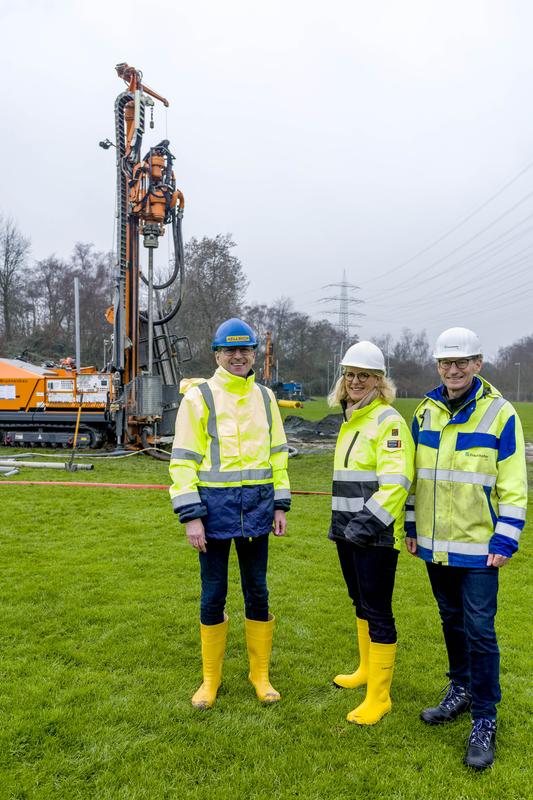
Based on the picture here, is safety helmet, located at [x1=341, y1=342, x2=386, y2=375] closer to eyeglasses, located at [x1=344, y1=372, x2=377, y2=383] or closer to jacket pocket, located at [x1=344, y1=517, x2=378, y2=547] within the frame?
eyeglasses, located at [x1=344, y1=372, x2=377, y2=383]

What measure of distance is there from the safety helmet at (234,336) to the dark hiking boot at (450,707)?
2205 mm

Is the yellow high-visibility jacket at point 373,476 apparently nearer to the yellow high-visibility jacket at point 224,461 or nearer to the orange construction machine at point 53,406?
the yellow high-visibility jacket at point 224,461

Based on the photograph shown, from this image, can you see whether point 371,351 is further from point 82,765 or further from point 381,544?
point 82,765

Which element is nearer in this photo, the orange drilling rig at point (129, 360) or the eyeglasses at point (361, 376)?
the eyeglasses at point (361, 376)

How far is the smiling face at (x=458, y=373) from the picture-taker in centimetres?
284

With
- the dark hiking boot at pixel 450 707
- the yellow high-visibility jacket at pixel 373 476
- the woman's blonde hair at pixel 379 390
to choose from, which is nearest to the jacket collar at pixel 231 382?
the woman's blonde hair at pixel 379 390

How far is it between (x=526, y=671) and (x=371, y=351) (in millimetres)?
2284

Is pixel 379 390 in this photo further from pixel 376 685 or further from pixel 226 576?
pixel 376 685

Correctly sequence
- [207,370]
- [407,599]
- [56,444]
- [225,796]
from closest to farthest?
1. [225,796]
2. [407,599]
3. [56,444]
4. [207,370]

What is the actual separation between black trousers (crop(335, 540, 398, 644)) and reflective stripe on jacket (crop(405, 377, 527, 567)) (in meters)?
0.21

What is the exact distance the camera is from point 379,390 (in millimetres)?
3152

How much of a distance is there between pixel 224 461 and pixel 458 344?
1.36 metres

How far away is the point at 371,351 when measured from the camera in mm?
3150

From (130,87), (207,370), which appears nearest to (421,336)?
(207,370)
